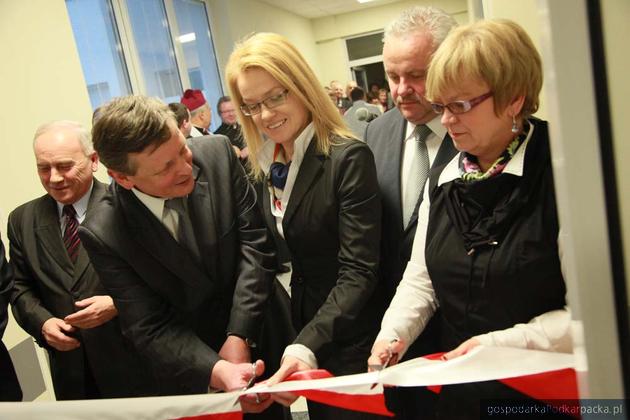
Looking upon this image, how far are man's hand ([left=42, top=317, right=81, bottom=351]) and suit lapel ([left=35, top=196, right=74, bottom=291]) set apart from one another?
13 centimetres

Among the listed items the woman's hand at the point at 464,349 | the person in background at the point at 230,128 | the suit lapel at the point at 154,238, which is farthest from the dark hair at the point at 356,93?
the woman's hand at the point at 464,349

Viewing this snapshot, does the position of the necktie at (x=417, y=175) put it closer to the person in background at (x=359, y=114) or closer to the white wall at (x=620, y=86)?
the person in background at (x=359, y=114)

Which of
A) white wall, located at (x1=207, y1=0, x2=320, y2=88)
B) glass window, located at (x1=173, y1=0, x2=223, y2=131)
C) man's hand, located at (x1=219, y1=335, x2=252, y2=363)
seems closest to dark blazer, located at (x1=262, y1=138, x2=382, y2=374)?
man's hand, located at (x1=219, y1=335, x2=252, y2=363)

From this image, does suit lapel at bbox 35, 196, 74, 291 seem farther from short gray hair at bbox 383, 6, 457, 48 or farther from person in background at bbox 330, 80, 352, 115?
person in background at bbox 330, 80, 352, 115

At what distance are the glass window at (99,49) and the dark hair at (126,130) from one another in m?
3.86

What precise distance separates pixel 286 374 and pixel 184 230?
504mm

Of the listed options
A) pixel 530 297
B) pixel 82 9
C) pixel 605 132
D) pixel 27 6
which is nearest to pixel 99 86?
pixel 82 9

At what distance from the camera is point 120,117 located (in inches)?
49.1

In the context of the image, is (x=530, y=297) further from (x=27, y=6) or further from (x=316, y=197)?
(x=27, y=6)

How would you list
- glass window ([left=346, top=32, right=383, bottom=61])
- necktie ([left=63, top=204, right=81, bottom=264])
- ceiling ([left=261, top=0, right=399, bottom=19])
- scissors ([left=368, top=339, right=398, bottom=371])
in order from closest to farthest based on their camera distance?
scissors ([left=368, top=339, right=398, bottom=371])
necktie ([left=63, top=204, right=81, bottom=264])
ceiling ([left=261, top=0, right=399, bottom=19])
glass window ([left=346, top=32, right=383, bottom=61])

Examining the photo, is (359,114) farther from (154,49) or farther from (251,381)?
(154,49)

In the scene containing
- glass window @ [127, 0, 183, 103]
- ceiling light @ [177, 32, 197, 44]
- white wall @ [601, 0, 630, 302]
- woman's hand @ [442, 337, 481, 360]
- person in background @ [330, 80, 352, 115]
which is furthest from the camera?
person in background @ [330, 80, 352, 115]

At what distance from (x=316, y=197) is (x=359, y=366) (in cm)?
50

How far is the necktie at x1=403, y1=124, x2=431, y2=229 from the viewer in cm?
145
